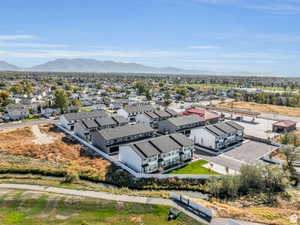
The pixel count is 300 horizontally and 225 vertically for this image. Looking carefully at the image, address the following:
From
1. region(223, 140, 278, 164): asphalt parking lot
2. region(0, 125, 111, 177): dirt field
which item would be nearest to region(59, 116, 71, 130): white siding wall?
region(0, 125, 111, 177): dirt field

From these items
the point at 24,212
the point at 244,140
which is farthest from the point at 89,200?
the point at 244,140

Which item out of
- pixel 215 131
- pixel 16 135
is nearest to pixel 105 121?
pixel 16 135

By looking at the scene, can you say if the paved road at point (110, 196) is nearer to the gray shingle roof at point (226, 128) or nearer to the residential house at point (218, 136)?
the residential house at point (218, 136)

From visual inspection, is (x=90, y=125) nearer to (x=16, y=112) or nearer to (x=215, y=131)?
(x=215, y=131)

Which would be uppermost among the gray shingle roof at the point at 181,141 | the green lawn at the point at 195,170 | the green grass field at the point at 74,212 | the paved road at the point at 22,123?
the gray shingle roof at the point at 181,141

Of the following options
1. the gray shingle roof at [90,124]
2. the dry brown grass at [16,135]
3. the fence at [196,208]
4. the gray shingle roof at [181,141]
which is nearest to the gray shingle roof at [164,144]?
the gray shingle roof at [181,141]

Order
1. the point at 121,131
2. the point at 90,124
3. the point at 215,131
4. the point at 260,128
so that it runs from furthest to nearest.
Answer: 1. the point at 260,128
2. the point at 90,124
3. the point at 121,131
4. the point at 215,131
